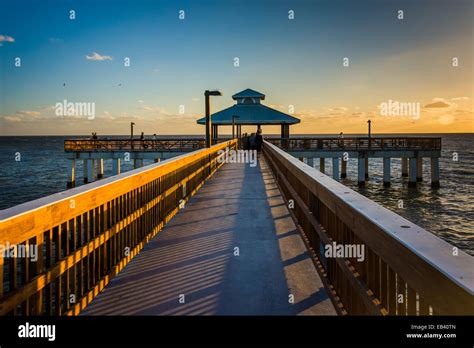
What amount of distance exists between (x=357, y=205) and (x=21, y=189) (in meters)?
36.6

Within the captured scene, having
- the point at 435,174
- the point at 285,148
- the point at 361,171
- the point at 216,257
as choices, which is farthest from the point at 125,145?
the point at 216,257

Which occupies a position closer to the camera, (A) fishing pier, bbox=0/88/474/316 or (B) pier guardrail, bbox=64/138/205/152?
(A) fishing pier, bbox=0/88/474/316

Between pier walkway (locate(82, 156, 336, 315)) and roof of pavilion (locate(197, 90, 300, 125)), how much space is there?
29664 millimetres

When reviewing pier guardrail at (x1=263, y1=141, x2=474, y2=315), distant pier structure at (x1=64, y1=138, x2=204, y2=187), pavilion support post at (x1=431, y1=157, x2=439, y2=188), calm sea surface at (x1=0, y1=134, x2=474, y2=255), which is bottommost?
calm sea surface at (x1=0, y1=134, x2=474, y2=255)

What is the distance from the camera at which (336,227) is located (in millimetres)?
3455

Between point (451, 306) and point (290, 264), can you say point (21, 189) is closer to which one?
point (290, 264)

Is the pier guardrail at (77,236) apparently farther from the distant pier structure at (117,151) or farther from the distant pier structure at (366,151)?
the distant pier structure at (366,151)

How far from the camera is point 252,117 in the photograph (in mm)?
37969

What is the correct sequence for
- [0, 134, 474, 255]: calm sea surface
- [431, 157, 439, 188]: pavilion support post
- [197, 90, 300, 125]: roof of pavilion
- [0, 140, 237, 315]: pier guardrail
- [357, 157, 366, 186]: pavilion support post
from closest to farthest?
[0, 140, 237, 315]: pier guardrail, [0, 134, 474, 255]: calm sea surface, [197, 90, 300, 125]: roof of pavilion, [431, 157, 439, 188]: pavilion support post, [357, 157, 366, 186]: pavilion support post

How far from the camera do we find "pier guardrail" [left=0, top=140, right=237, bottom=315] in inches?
95.9

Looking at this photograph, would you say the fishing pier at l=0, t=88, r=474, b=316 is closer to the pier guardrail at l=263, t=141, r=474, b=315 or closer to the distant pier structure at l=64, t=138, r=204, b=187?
the pier guardrail at l=263, t=141, r=474, b=315

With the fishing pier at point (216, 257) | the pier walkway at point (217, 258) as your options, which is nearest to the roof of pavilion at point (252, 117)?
the fishing pier at point (216, 257)

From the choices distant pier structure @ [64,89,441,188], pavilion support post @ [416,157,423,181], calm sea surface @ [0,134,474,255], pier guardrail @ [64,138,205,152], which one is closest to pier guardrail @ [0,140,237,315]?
calm sea surface @ [0,134,474,255]
